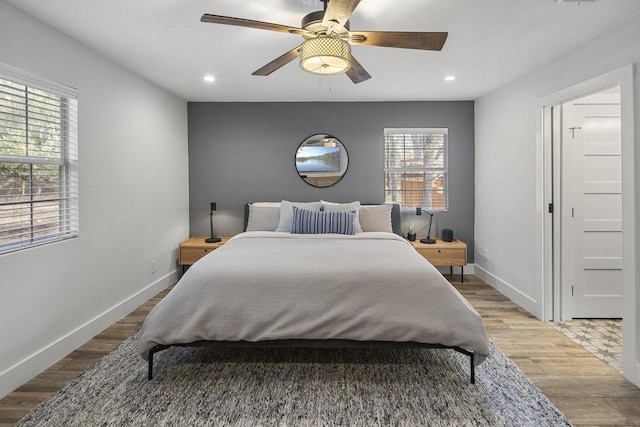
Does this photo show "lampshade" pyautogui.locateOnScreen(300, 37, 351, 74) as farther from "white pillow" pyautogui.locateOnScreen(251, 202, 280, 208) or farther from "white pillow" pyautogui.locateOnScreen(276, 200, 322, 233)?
"white pillow" pyautogui.locateOnScreen(251, 202, 280, 208)

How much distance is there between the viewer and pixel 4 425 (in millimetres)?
1897

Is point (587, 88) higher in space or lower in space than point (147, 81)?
lower

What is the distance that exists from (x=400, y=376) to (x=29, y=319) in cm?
243

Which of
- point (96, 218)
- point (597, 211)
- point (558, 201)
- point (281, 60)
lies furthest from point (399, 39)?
point (96, 218)

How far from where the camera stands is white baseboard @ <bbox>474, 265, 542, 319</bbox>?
137 inches

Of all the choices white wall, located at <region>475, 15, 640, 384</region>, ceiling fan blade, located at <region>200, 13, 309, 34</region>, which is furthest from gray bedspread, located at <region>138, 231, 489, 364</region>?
ceiling fan blade, located at <region>200, 13, 309, 34</region>

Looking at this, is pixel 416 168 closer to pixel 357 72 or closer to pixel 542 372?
pixel 357 72

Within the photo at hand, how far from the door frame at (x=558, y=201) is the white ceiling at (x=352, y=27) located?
37 centimetres

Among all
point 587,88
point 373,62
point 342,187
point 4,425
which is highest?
point 373,62

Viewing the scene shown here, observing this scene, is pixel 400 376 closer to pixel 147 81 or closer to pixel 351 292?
pixel 351 292

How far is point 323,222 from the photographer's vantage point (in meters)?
3.94

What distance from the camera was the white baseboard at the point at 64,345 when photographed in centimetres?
222

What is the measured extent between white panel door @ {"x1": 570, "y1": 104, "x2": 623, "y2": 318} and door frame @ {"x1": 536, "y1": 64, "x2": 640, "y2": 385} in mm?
184

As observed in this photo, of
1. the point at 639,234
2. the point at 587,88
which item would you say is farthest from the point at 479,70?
the point at 639,234
